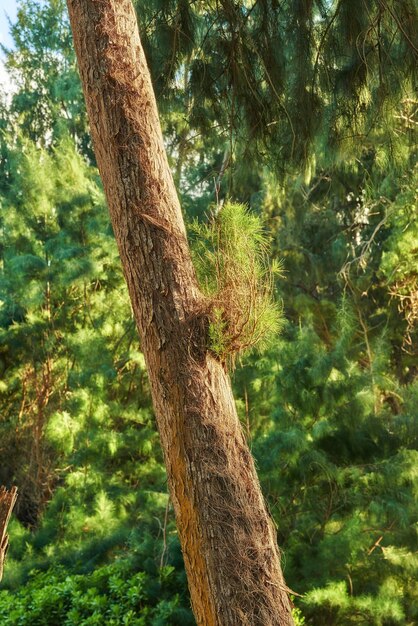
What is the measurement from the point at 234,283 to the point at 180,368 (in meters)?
0.41

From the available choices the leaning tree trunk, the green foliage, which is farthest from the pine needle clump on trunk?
the green foliage

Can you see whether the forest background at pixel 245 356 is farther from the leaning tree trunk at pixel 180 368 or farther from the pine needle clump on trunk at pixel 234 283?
the leaning tree trunk at pixel 180 368

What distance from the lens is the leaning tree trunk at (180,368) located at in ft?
10.00

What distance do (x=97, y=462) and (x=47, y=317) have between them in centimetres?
221

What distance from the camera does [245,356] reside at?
7945mm

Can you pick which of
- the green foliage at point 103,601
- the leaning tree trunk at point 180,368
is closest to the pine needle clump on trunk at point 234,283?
the leaning tree trunk at point 180,368

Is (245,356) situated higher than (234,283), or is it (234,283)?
(234,283)

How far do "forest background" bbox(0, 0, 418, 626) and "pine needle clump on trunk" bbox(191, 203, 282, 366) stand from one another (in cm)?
14

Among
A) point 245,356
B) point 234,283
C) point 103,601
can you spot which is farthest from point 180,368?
point 245,356

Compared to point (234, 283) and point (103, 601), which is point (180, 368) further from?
point (103, 601)

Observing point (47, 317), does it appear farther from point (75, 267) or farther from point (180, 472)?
point (180, 472)

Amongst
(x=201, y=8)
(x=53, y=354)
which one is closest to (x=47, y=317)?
(x=53, y=354)

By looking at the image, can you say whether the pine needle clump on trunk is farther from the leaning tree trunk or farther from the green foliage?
the green foliage

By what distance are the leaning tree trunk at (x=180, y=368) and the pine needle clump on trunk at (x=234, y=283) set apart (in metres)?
0.08
